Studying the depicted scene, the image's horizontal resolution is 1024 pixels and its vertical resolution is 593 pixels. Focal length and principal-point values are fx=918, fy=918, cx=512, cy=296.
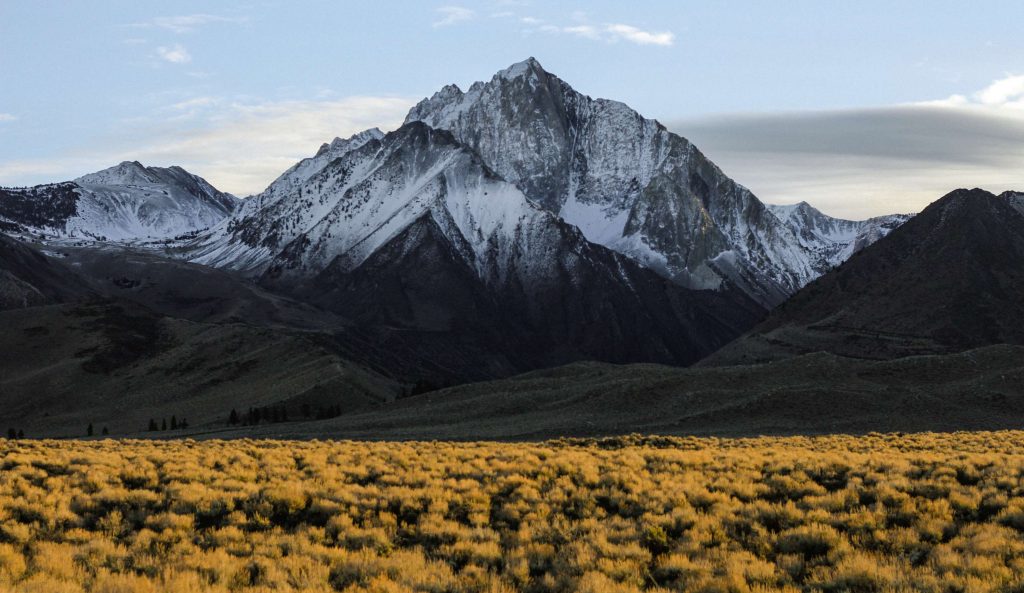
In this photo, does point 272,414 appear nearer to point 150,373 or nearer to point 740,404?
point 150,373

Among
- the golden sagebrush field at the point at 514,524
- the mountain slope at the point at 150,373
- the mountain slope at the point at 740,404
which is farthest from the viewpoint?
the mountain slope at the point at 150,373

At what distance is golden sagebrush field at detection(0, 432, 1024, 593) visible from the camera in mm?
15352

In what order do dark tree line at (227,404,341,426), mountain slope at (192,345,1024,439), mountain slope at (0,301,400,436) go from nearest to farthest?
1. mountain slope at (192,345,1024,439)
2. dark tree line at (227,404,341,426)
3. mountain slope at (0,301,400,436)

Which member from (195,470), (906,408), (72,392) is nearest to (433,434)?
(906,408)

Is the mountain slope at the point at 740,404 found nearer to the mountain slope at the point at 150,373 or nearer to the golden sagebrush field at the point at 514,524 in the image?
the mountain slope at the point at 150,373

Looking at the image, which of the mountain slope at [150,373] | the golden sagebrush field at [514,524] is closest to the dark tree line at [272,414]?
the mountain slope at [150,373]

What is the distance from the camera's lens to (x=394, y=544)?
61.2 ft

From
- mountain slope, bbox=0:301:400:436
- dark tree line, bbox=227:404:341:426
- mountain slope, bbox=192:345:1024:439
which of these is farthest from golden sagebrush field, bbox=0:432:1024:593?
mountain slope, bbox=0:301:400:436

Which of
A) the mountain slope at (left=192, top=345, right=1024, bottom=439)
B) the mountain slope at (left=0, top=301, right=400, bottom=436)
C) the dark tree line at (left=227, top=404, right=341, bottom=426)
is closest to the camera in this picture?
the mountain slope at (left=192, top=345, right=1024, bottom=439)

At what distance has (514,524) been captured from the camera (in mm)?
20438

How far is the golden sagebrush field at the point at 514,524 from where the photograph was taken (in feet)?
50.4

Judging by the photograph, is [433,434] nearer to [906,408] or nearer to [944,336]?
[906,408]

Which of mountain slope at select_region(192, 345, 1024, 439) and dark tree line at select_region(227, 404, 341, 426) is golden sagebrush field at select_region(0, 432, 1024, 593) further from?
dark tree line at select_region(227, 404, 341, 426)

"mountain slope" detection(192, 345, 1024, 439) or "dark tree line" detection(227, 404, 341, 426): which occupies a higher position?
"mountain slope" detection(192, 345, 1024, 439)
